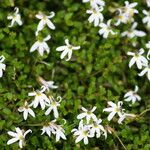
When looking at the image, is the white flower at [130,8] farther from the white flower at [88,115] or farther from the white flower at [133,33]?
the white flower at [88,115]

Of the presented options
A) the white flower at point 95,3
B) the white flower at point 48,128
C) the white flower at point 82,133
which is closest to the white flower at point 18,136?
the white flower at point 48,128

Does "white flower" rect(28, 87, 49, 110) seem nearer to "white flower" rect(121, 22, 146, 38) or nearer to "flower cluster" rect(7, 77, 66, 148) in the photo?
"flower cluster" rect(7, 77, 66, 148)

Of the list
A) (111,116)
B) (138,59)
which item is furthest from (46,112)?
(138,59)

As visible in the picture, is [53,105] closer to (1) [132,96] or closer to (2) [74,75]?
(2) [74,75]

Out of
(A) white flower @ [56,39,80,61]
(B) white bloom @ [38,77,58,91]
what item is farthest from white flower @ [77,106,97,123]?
(A) white flower @ [56,39,80,61]

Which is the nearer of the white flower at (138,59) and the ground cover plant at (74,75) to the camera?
the ground cover plant at (74,75)

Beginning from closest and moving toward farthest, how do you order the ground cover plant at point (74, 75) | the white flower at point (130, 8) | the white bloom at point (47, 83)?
the ground cover plant at point (74, 75), the white bloom at point (47, 83), the white flower at point (130, 8)

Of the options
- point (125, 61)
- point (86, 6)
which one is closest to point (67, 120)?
point (125, 61)
